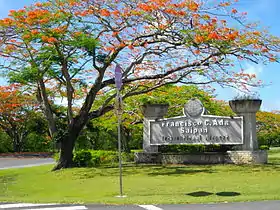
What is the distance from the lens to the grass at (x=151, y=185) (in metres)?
10.2

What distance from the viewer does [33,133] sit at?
41.7 metres

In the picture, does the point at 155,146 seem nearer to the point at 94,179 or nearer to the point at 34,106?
the point at 94,179

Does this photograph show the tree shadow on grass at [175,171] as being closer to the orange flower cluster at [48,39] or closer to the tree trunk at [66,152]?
the tree trunk at [66,152]

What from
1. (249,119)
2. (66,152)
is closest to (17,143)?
(66,152)

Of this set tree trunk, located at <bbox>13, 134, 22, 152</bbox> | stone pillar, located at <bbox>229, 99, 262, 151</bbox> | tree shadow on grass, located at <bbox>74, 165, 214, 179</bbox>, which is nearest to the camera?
tree shadow on grass, located at <bbox>74, 165, 214, 179</bbox>

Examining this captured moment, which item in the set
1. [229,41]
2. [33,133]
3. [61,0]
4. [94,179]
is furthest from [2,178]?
[33,133]

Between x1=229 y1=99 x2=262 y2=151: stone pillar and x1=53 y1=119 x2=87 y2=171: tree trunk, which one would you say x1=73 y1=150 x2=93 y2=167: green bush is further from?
x1=229 y1=99 x2=262 y2=151: stone pillar

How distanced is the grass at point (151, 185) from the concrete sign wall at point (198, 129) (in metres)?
1.47

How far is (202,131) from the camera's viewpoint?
18.3 m

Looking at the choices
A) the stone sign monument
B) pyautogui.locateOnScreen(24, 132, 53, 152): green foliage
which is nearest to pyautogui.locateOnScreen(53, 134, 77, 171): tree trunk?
the stone sign monument

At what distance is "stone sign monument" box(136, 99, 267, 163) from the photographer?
57.9 ft

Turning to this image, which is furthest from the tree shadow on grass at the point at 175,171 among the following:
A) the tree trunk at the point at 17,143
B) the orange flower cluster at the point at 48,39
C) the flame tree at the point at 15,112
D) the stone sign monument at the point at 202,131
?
the tree trunk at the point at 17,143

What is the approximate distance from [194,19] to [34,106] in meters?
24.9

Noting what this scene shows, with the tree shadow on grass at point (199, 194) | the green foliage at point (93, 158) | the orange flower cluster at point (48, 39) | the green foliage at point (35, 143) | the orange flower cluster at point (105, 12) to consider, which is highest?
the orange flower cluster at point (105, 12)
